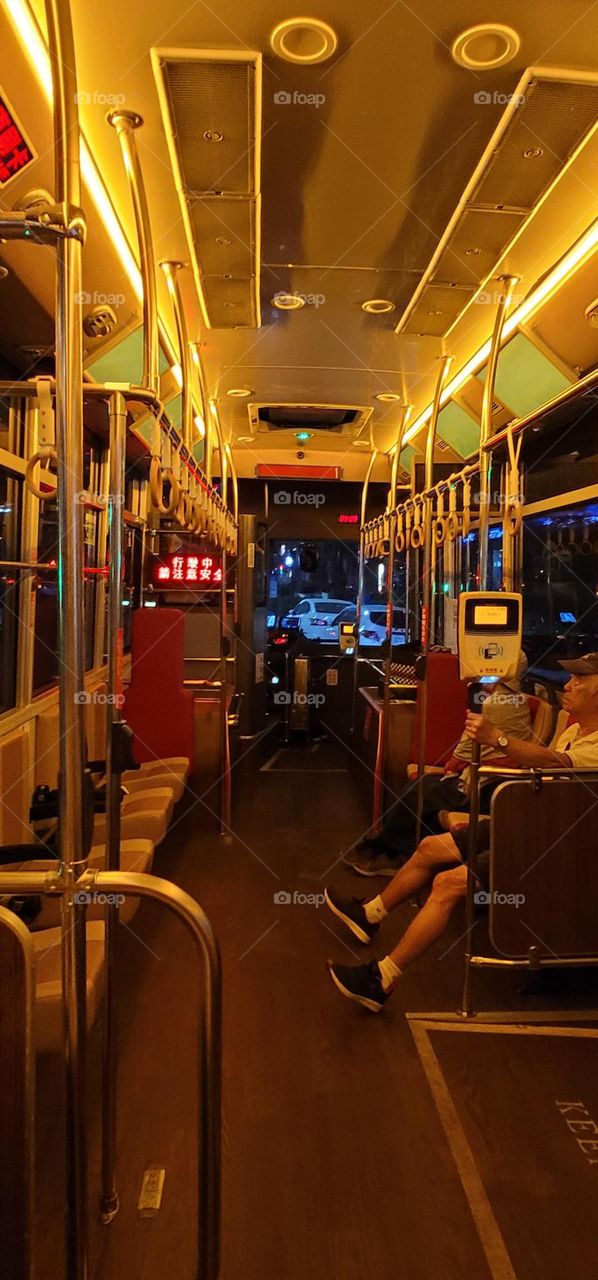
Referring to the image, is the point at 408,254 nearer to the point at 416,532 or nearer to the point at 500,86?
the point at 500,86

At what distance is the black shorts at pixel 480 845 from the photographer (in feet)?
10.4

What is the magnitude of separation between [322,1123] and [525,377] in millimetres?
3939

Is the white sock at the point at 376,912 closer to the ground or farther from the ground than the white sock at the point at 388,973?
farther from the ground

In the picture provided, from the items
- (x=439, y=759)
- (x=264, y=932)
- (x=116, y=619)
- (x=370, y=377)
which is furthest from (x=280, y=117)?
(x=439, y=759)

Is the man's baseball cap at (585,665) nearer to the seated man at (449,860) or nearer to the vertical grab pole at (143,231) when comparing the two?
the seated man at (449,860)

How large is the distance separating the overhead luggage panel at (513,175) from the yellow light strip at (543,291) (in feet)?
0.72

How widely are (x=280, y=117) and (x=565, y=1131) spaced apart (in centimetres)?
338

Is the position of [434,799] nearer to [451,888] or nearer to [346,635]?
[451,888]

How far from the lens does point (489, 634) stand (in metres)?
2.78

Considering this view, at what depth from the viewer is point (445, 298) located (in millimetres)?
3760

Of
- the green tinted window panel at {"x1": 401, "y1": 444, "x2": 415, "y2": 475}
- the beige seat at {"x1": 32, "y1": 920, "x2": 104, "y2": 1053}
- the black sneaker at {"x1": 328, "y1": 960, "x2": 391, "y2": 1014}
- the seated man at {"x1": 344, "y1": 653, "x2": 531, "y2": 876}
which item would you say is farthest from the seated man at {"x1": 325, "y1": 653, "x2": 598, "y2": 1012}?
the green tinted window panel at {"x1": 401, "y1": 444, "x2": 415, "y2": 475}

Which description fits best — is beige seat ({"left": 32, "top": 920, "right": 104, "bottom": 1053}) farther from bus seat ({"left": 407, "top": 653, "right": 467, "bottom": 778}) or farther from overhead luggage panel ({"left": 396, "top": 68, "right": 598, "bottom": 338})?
bus seat ({"left": 407, "top": 653, "right": 467, "bottom": 778})

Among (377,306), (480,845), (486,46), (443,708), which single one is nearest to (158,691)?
(443,708)

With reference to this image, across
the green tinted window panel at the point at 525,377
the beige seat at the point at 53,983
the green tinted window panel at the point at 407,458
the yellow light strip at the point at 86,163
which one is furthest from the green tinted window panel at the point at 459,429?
the beige seat at the point at 53,983
